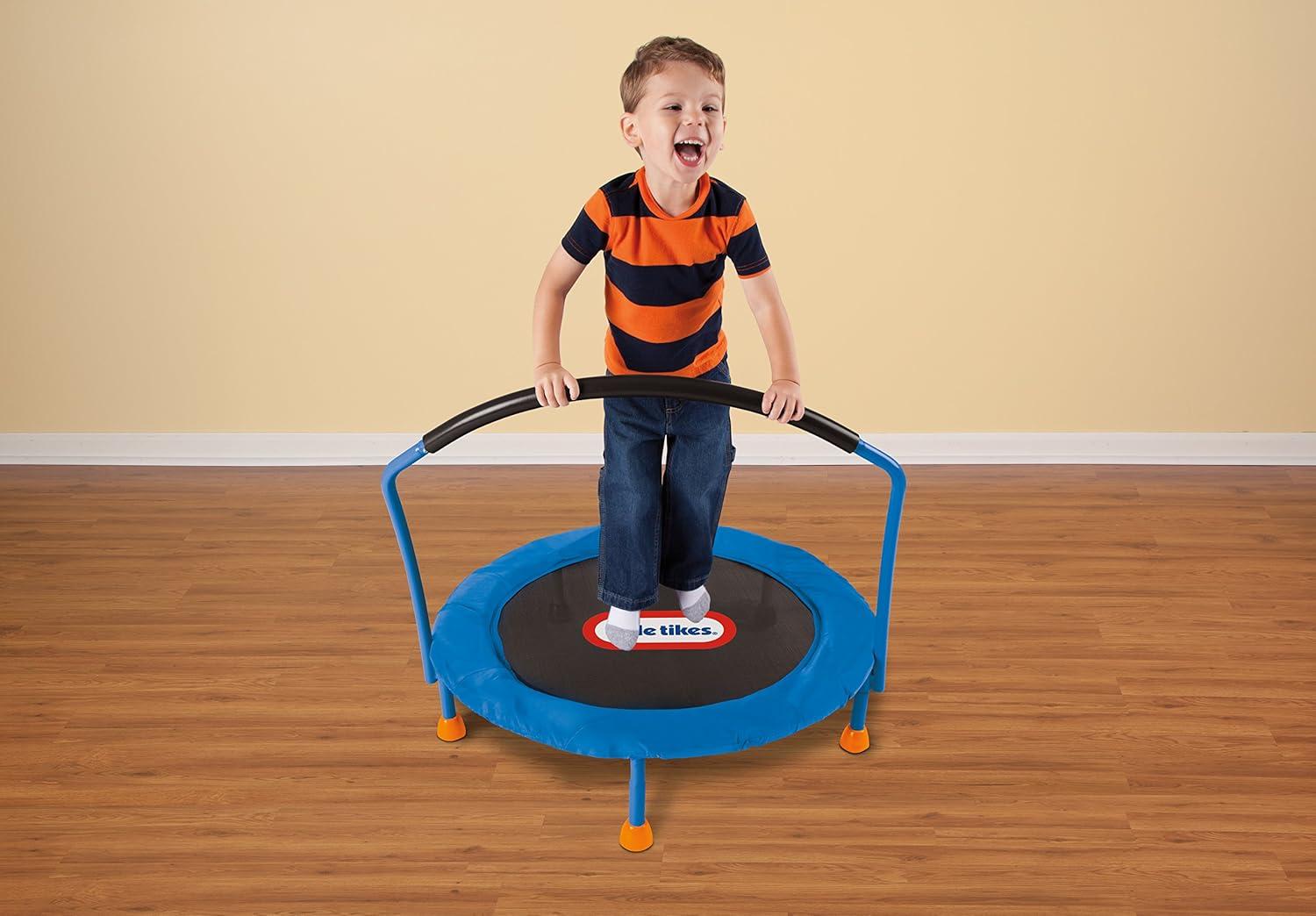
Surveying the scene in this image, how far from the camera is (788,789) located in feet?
6.34

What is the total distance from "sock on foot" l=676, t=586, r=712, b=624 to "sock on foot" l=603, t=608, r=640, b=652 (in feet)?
0.37

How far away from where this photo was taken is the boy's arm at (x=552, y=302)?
1.80m

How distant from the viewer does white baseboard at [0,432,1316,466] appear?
309 centimetres

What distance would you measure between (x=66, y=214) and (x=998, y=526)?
2.48 metres

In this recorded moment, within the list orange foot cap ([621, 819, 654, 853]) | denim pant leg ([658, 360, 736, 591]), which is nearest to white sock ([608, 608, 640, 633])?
denim pant leg ([658, 360, 736, 591])

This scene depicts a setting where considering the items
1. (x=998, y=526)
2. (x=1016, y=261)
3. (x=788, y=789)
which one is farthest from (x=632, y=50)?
(x=788, y=789)

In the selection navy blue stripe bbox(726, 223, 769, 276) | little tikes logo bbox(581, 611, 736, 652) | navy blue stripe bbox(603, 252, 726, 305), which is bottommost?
little tikes logo bbox(581, 611, 736, 652)

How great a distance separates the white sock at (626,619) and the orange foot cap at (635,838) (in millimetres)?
348

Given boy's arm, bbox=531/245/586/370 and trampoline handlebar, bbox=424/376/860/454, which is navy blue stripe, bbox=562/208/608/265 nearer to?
boy's arm, bbox=531/245/586/370

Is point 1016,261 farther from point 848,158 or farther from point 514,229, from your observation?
point 514,229

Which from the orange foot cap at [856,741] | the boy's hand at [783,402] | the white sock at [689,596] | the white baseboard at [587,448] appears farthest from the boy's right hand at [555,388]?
the white baseboard at [587,448]

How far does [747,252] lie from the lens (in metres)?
1.79

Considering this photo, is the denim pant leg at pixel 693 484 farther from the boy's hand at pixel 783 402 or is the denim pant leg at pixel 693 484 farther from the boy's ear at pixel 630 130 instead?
the boy's ear at pixel 630 130

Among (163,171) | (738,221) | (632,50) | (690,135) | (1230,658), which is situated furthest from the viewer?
(163,171)
